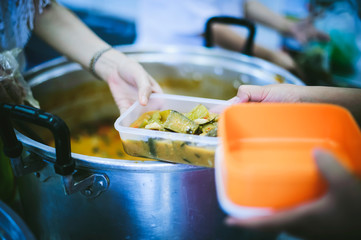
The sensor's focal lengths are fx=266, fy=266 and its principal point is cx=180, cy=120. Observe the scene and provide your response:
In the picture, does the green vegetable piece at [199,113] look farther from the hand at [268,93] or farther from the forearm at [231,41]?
the forearm at [231,41]

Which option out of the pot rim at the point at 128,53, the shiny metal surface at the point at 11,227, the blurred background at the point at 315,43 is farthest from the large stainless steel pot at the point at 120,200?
the blurred background at the point at 315,43

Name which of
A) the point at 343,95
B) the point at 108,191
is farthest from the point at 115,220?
the point at 343,95

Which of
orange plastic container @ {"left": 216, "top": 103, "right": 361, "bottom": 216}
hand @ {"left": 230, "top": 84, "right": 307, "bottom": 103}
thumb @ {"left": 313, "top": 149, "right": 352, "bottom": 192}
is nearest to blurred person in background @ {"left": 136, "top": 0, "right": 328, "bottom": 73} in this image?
hand @ {"left": 230, "top": 84, "right": 307, "bottom": 103}

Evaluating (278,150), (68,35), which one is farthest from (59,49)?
(278,150)

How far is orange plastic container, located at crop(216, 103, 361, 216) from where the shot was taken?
407 mm

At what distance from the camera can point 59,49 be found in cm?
116

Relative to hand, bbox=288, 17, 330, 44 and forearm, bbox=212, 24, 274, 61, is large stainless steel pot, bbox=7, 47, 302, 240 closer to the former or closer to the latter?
forearm, bbox=212, 24, 274, 61

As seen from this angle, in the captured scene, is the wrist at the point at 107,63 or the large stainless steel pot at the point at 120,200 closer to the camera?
the large stainless steel pot at the point at 120,200

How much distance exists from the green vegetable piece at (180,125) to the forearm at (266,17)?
5.42ft

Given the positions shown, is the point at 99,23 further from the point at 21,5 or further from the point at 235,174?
the point at 235,174

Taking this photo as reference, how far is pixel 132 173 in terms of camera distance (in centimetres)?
72

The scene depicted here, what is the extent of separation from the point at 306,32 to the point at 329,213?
6.38 ft

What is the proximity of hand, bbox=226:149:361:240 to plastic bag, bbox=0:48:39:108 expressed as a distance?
2.75 feet

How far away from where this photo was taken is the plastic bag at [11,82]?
0.84 metres
